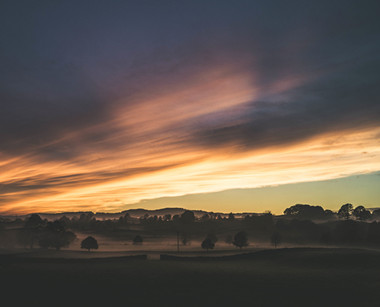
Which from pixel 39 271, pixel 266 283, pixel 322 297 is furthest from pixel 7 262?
pixel 322 297

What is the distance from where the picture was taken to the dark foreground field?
30359 millimetres

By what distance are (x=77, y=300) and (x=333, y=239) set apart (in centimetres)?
11885

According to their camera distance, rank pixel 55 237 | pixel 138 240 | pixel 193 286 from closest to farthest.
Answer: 1. pixel 193 286
2. pixel 55 237
3. pixel 138 240

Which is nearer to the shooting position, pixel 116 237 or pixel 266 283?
pixel 266 283

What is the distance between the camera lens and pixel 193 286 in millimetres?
37469

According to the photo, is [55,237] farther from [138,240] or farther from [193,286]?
[193,286]

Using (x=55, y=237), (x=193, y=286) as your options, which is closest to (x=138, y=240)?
(x=55, y=237)

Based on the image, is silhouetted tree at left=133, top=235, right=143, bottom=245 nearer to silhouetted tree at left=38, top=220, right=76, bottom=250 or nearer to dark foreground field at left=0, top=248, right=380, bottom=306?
silhouetted tree at left=38, top=220, right=76, bottom=250

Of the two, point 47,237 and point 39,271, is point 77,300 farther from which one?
point 47,237

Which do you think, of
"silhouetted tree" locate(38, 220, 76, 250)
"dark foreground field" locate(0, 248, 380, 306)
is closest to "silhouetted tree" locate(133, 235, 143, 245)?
"silhouetted tree" locate(38, 220, 76, 250)

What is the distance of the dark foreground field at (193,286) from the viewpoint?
3036 centimetres

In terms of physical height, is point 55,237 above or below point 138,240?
above

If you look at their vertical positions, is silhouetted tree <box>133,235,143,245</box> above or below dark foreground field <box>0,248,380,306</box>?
above

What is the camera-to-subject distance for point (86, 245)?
11369cm
